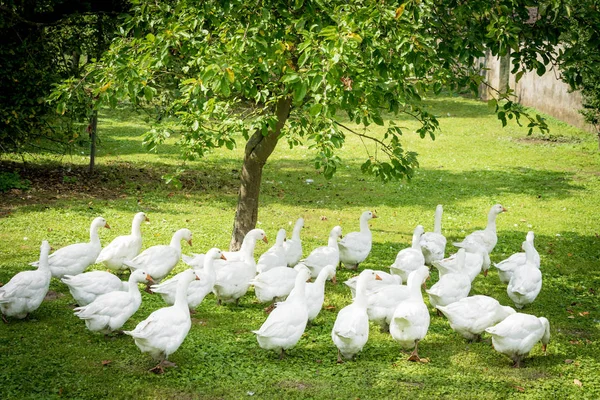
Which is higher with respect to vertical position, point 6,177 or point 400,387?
point 6,177

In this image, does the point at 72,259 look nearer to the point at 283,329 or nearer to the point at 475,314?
the point at 283,329

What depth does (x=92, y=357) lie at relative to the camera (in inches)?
319

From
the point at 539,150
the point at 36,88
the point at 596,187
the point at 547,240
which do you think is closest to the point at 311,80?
the point at 547,240

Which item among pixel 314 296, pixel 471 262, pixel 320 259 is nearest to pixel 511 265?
pixel 471 262

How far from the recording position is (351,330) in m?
8.06

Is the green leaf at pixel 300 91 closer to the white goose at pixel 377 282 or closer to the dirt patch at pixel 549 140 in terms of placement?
the white goose at pixel 377 282

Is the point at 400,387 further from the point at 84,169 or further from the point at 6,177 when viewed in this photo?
the point at 84,169

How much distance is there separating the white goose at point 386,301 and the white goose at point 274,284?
124 centimetres

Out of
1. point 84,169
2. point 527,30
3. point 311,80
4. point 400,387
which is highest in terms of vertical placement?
point 527,30

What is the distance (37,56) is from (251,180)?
7.76 meters

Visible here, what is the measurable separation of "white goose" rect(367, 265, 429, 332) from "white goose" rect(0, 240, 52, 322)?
170 inches

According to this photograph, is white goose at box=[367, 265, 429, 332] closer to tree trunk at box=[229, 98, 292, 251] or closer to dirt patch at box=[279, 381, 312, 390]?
dirt patch at box=[279, 381, 312, 390]

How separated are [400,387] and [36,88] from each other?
12144 mm

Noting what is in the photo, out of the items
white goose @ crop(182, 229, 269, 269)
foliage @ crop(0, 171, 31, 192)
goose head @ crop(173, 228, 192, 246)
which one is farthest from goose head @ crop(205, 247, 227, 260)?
foliage @ crop(0, 171, 31, 192)
